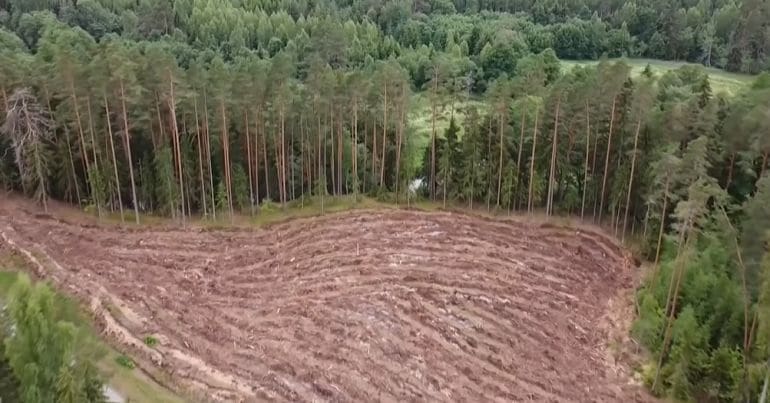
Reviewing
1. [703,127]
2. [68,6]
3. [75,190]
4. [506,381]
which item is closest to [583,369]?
[506,381]

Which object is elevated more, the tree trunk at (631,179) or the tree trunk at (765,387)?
the tree trunk at (631,179)

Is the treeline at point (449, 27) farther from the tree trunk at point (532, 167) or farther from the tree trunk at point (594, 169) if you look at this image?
the tree trunk at point (594, 169)

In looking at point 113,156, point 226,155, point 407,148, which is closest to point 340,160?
point 407,148

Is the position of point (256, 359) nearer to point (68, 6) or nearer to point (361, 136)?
point (361, 136)

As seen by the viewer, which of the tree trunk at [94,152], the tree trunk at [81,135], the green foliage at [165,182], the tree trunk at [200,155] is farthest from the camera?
the tree trunk at [200,155]

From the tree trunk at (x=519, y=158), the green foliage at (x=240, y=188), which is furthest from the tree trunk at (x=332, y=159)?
the tree trunk at (x=519, y=158)

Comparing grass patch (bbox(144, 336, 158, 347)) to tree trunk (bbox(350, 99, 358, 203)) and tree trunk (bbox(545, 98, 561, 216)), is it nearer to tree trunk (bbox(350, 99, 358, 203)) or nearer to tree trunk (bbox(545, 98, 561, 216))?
tree trunk (bbox(350, 99, 358, 203))

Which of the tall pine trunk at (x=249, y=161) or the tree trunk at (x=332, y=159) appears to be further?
the tree trunk at (x=332, y=159)
